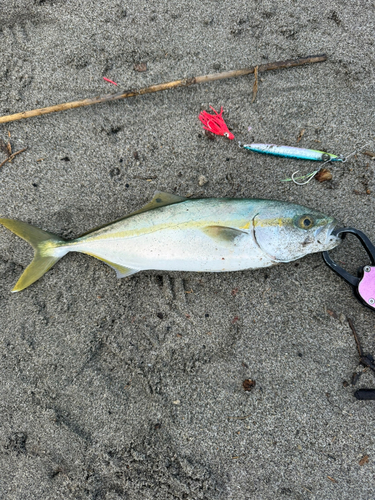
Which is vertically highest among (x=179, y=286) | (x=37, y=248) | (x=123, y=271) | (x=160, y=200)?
(x=160, y=200)

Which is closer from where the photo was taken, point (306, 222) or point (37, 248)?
point (306, 222)

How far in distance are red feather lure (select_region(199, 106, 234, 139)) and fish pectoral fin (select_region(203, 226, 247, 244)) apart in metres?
0.88

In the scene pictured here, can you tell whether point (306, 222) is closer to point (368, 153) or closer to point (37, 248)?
point (368, 153)

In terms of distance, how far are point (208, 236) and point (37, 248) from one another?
1368mm

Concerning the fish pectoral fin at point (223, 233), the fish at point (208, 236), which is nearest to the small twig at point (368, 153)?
the fish at point (208, 236)

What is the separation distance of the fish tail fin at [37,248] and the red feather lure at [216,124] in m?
1.53

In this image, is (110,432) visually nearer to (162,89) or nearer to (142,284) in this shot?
(142,284)

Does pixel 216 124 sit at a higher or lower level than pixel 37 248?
higher

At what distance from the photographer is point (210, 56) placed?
8.13 feet

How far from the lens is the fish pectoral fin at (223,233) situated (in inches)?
81.6

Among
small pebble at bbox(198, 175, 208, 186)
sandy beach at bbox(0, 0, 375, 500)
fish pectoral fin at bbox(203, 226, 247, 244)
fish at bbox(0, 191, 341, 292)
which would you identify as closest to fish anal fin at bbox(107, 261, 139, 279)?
fish at bbox(0, 191, 341, 292)

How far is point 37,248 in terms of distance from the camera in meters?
2.31

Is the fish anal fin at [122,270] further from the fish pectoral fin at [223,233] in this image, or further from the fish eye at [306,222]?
the fish eye at [306,222]

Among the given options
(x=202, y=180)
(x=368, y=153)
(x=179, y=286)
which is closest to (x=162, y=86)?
(x=202, y=180)
